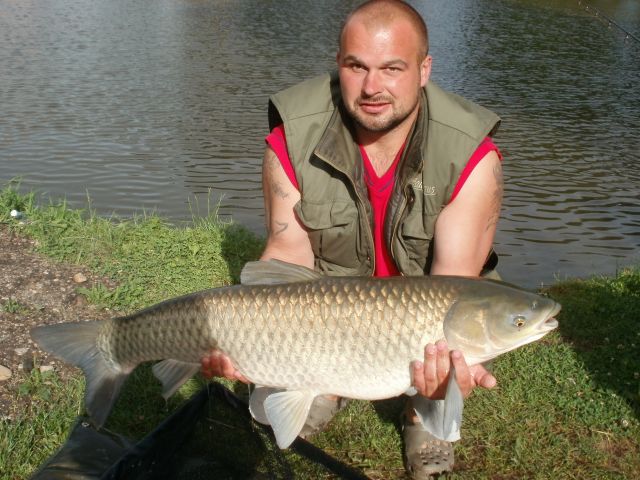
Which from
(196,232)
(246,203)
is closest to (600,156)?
(246,203)

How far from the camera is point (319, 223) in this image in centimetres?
322

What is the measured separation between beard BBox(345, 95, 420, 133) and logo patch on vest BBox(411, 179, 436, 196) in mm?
264

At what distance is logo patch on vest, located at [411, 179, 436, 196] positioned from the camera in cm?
308

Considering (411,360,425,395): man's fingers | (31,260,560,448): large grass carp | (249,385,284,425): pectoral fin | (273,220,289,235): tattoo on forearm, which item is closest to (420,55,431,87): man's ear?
(273,220,289,235): tattoo on forearm

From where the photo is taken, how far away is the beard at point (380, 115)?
3.10 meters

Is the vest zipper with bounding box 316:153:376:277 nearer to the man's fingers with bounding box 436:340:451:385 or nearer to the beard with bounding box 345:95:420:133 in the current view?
the beard with bounding box 345:95:420:133

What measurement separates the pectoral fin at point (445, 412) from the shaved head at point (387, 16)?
55.9 inches

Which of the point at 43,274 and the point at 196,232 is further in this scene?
the point at 196,232

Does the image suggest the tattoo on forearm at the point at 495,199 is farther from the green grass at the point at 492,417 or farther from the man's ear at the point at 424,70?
the green grass at the point at 492,417

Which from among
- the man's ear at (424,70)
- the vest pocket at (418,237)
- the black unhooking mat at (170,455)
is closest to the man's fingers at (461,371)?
the black unhooking mat at (170,455)

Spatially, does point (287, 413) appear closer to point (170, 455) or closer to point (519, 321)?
point (170, 455)

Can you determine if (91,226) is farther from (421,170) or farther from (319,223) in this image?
(421,170)

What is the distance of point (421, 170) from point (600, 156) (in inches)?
282

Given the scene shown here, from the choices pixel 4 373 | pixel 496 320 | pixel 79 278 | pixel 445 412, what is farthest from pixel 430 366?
pixel 79 278
